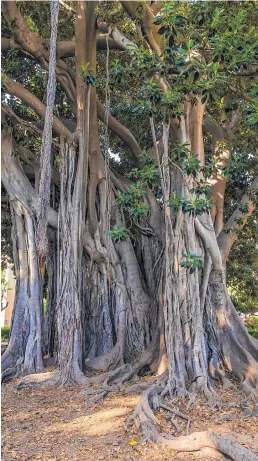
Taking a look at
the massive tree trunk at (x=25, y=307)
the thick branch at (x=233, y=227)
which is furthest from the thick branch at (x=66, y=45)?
the thick branch at (x=233, y=227)

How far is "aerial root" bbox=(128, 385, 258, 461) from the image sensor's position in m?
2.53

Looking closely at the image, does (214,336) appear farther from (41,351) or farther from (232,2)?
(232,2)

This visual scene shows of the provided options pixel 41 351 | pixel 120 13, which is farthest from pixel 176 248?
pixel 120 13

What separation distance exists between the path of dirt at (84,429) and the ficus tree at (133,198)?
0.32 meters

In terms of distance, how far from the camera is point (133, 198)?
4.42 metres

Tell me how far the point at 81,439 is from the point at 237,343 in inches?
95.5

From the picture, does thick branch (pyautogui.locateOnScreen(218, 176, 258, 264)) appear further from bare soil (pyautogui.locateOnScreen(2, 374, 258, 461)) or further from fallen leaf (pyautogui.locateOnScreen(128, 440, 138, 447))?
fallen leaf (pyautogui.locateOnScreen(128, 440, 138, 447))

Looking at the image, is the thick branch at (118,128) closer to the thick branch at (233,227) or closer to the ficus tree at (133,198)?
the ficus tree at (133,198)

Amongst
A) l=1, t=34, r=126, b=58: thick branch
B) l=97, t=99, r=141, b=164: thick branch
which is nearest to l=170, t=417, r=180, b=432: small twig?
l=97, t=99, r=141, b=164: thick branch

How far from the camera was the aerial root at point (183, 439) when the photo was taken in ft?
8.29

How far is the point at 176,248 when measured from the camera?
4.75 metres

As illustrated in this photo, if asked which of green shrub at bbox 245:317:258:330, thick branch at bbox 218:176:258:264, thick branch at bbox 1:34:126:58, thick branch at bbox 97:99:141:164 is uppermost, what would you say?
thick branch at bbox 1:34:126:58

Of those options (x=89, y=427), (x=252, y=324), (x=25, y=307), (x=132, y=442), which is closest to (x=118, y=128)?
(x=25, y=307)

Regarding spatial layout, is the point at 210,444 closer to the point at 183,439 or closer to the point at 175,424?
the point at 183,439
